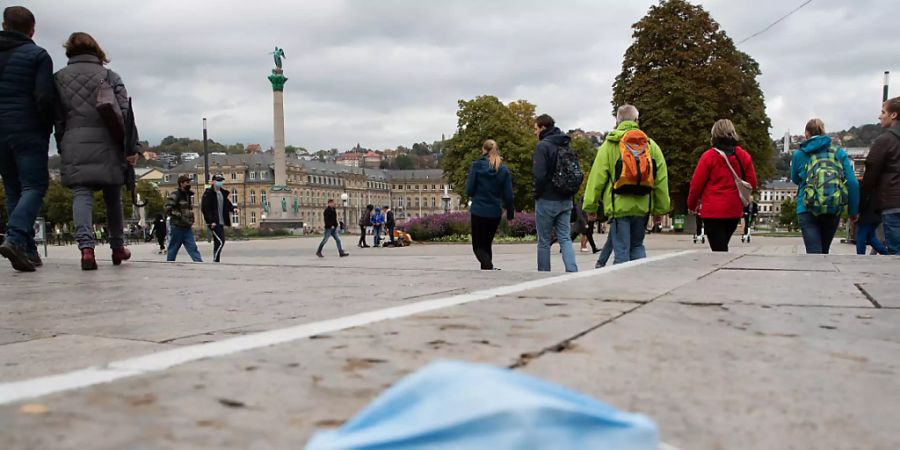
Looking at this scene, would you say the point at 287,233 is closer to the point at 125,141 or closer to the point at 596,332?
the point at 125,141

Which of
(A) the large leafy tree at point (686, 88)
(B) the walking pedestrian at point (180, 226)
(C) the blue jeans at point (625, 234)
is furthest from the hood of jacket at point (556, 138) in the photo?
(A) the large leafy tree at point (686, 88)

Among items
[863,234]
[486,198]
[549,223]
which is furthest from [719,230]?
[486,198]

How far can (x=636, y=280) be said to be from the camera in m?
4.09

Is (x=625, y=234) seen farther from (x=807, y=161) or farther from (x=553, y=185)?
(x=807, y=161)

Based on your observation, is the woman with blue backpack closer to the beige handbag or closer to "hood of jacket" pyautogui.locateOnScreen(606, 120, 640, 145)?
the beige handbag

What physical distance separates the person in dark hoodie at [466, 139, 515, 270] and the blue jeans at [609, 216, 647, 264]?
156 cm

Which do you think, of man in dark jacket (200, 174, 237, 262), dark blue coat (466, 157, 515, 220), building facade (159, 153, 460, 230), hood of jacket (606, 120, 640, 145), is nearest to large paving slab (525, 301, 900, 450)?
hood of jacket (606, 120, 640, 145)

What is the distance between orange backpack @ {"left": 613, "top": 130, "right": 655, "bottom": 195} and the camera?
6.98 metres

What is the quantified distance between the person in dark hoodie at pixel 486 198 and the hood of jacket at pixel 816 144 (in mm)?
3278

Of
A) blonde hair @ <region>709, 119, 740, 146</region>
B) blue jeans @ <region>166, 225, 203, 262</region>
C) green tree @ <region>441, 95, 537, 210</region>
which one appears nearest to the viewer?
blonde hair @ <region>709, 119, 740, 146</region>

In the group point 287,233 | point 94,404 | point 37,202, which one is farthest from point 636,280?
point 287,233

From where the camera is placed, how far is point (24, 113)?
19.9 ft

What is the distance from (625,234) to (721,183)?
1192 millimetres

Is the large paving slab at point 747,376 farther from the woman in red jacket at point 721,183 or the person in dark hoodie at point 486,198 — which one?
the person in dark hoodie at point 486,198
